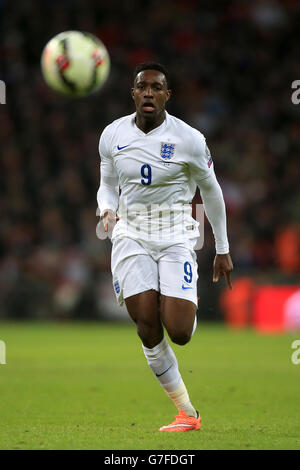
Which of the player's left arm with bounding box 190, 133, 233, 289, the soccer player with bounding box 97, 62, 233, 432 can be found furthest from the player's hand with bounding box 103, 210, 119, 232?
the player's left arm with bounding box 190, 133, 233, 289

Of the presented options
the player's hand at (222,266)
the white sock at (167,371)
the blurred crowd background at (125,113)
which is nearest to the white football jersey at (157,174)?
the player's hand at (222,266)

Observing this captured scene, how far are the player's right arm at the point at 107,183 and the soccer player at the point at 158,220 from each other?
0.06ft

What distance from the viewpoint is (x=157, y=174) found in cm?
→ 616

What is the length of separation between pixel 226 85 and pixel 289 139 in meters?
2.13

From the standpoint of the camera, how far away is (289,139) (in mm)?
18984

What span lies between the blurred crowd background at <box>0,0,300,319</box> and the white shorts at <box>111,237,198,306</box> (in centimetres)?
977

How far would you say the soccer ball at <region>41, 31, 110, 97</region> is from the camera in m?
8.98

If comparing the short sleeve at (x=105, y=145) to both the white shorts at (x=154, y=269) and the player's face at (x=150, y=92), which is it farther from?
the white shorts at (x=154, y=269)

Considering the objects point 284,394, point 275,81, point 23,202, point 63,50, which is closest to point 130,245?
point 284,394

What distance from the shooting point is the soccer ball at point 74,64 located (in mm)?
8977

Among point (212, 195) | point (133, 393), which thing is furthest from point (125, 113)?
point (212, 195)

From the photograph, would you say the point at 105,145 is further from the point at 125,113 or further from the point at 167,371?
the point at 125,113

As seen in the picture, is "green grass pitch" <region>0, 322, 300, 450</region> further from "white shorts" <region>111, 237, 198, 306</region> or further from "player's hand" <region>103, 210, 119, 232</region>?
"player's hand" <region>103, 210, 119, 232</region>
